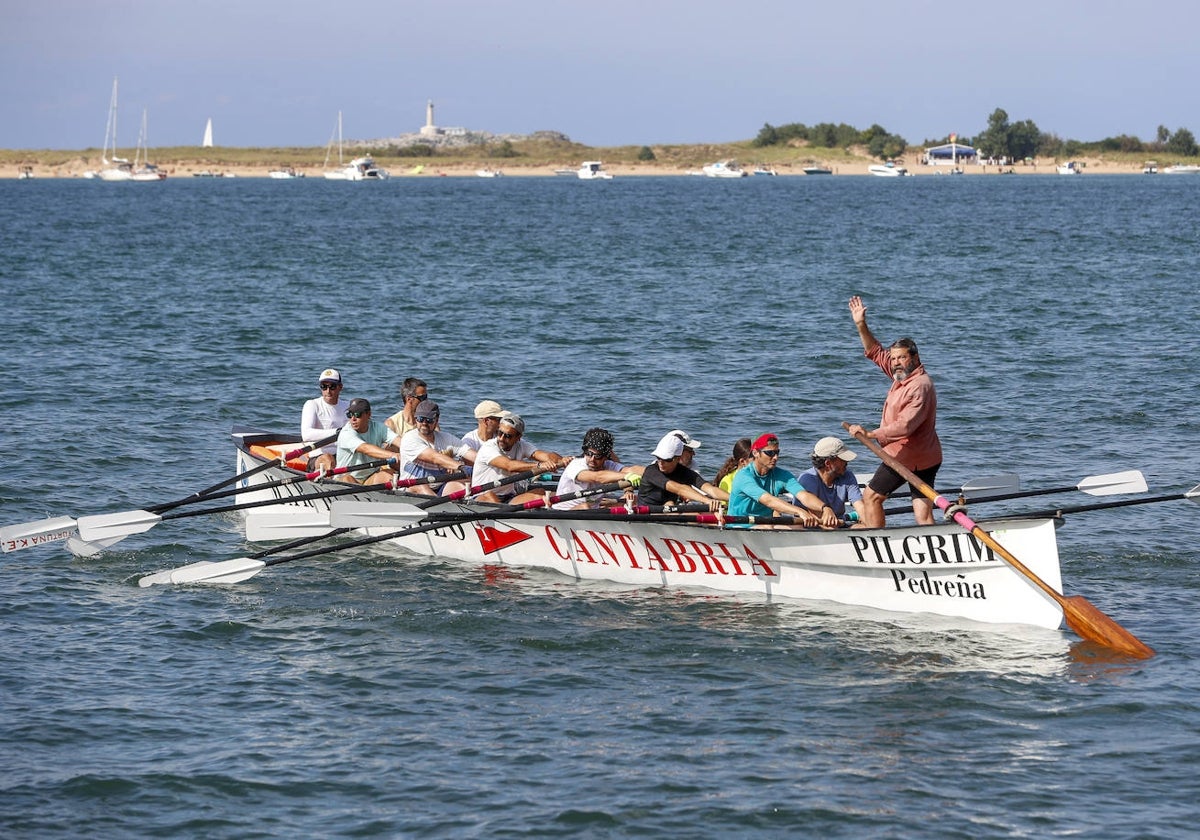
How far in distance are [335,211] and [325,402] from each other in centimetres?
7774

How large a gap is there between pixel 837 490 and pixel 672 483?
1.71m

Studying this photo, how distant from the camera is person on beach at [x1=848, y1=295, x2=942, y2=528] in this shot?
46.2 ft

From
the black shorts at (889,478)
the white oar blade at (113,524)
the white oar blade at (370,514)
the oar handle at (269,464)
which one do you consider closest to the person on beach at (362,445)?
the oar handle at (269,464)

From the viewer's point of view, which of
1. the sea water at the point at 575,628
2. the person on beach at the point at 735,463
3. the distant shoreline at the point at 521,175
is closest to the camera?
the sea water at the point at 575,628

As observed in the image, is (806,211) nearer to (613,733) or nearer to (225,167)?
(613,733)

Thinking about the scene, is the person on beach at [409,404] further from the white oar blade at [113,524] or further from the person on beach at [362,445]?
the white oar blade at [113,524]

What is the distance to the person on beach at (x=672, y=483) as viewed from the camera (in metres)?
15.0

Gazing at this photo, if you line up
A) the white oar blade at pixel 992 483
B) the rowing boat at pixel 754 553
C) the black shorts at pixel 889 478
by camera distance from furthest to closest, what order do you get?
the white oar blade at pixel 992 483 → the black shorts at pixel 889 478 → the rowing boat at pixel 754 553

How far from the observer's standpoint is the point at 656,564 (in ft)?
50.2

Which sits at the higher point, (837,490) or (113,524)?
(837,490)

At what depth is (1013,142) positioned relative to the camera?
184125 mm

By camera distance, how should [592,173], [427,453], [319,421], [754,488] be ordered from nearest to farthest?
[754,488] < [427,453] < [319,421] < [592,173]

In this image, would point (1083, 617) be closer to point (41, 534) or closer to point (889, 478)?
point (889, 478)

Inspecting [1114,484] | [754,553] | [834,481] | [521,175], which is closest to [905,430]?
[834,481]
